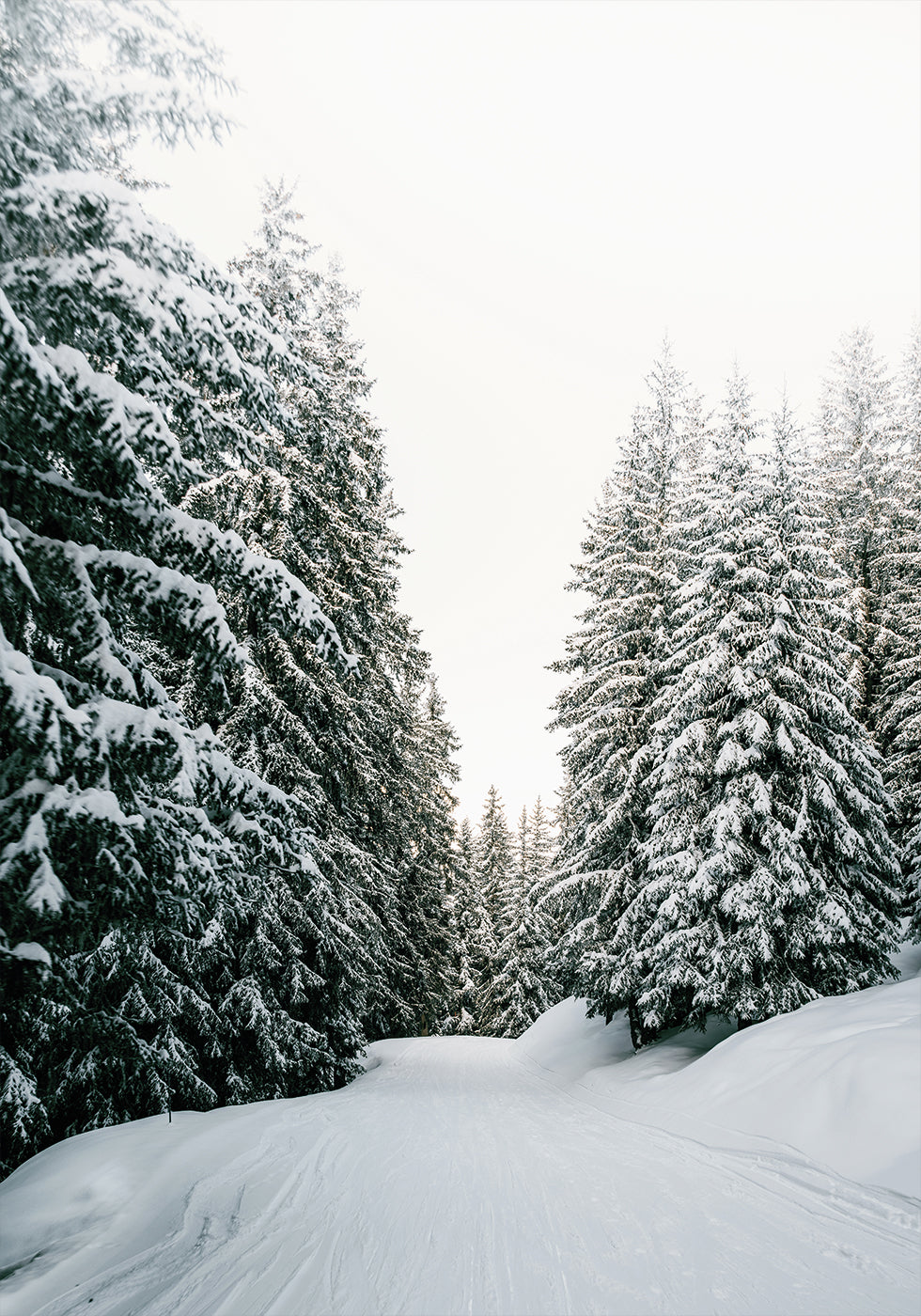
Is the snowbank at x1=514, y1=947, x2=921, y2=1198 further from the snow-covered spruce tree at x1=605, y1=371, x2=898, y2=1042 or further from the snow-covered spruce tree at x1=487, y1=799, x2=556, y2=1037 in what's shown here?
the snow-covered spruce tree at x1=487, y1=799, x2=556, y2=1037

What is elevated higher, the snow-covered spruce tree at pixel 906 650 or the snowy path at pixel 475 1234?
the snow-covered spruce tree at pixel 906 650

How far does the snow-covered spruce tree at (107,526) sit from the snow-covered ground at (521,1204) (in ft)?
4.65

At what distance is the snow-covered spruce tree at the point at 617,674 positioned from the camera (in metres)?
15.6

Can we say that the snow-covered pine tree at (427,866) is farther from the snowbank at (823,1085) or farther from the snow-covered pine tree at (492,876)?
the snowbank at (823,1085)

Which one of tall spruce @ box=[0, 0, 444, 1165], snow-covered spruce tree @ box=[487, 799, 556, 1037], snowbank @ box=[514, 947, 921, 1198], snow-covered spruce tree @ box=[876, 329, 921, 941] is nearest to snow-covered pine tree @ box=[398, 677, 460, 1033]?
snow-covered spruce tree @ box=[487, 799, 556, 1037]

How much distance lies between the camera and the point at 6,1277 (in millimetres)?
4305

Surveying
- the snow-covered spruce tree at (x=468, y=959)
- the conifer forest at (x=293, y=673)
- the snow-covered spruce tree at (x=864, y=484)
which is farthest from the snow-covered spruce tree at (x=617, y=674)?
the snow-covered spruce tree at (x=468, y=959)

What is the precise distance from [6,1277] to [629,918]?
11.7m

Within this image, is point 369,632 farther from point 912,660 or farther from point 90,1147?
point 912,660

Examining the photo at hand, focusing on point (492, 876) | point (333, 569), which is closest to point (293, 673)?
point (333, 569)

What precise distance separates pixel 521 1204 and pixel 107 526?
6.19 meters

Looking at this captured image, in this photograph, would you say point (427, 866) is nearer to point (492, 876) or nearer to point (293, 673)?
point (492, 876)

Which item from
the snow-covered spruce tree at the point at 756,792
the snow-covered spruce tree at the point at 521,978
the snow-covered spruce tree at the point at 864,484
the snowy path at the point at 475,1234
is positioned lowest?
the snow-covered spruce tree at the point at 521,978

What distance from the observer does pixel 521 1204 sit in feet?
18.2
